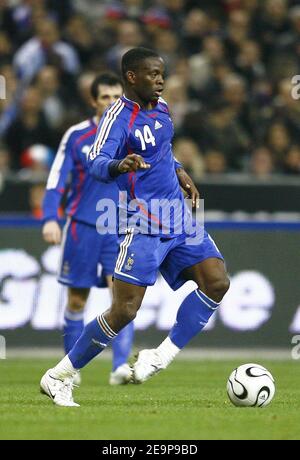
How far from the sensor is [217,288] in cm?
858

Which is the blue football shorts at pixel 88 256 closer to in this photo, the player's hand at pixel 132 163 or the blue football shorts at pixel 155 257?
the blue football shorts at pixel 155 257

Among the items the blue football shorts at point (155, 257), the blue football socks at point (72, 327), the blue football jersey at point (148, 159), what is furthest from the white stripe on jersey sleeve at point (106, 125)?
the blue football socks at point (72, 327)

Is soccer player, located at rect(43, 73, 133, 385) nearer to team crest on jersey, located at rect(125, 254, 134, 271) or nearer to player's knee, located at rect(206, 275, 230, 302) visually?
player's knee, located at rect(206, 275, 230, 302)

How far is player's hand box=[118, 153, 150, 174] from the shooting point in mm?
7660

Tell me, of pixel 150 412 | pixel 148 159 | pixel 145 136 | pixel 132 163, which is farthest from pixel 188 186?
pixel 150 412

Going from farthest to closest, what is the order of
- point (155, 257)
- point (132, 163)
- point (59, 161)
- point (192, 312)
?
1. point (59, 161)
2. point (192, 312)
3. point (155, 257)
4. point (132, 163)

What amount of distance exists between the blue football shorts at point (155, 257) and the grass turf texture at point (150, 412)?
836 mm

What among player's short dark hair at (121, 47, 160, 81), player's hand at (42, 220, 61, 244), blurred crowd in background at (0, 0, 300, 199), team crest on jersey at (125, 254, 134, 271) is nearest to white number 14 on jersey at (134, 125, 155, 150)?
player's short dark hair at (121, 47, 160, 81)

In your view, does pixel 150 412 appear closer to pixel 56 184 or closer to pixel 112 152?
pixel 112 152

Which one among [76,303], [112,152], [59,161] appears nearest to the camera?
[112,152]

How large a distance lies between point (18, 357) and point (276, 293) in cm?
274

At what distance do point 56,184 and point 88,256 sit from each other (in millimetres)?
658

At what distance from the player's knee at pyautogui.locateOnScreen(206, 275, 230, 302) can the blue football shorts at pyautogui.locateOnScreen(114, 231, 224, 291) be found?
17 centimetres

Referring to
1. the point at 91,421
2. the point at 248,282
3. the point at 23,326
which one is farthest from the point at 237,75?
the point at 91,421
